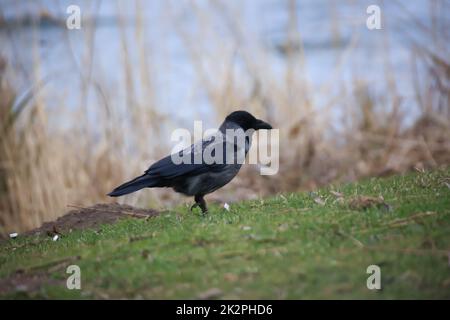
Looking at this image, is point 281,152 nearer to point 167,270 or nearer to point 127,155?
point 127,155

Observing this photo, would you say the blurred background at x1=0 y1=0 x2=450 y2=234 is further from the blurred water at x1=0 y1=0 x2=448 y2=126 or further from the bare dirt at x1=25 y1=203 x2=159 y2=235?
the bare dirt at x1=25 y1=203 x2=159 y2=235

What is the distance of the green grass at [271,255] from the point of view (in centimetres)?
459

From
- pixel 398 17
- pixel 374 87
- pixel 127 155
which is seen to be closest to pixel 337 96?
pixel 374 87

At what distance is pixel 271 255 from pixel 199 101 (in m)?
7.15

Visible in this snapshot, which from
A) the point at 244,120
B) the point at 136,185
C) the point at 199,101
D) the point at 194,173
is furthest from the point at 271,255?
the point at 199,101

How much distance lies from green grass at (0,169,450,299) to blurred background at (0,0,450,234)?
393 cm

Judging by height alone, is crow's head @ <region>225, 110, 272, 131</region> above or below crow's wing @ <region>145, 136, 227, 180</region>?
above

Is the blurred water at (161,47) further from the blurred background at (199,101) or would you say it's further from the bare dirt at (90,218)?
the bare dirt at (90,218)

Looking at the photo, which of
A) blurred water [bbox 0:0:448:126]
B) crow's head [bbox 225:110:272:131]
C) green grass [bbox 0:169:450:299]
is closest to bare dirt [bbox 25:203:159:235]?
green grass [bbox 0:169:450:299]

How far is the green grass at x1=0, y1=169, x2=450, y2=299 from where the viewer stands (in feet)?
15.0

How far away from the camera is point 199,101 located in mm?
11945

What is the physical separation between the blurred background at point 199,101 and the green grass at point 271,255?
3927mm

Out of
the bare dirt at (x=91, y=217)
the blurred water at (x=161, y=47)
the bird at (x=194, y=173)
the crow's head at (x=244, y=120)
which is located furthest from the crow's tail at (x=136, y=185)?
the blurred water at (x=161, y=47)

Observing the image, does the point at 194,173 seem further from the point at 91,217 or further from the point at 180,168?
the point at 91,217
